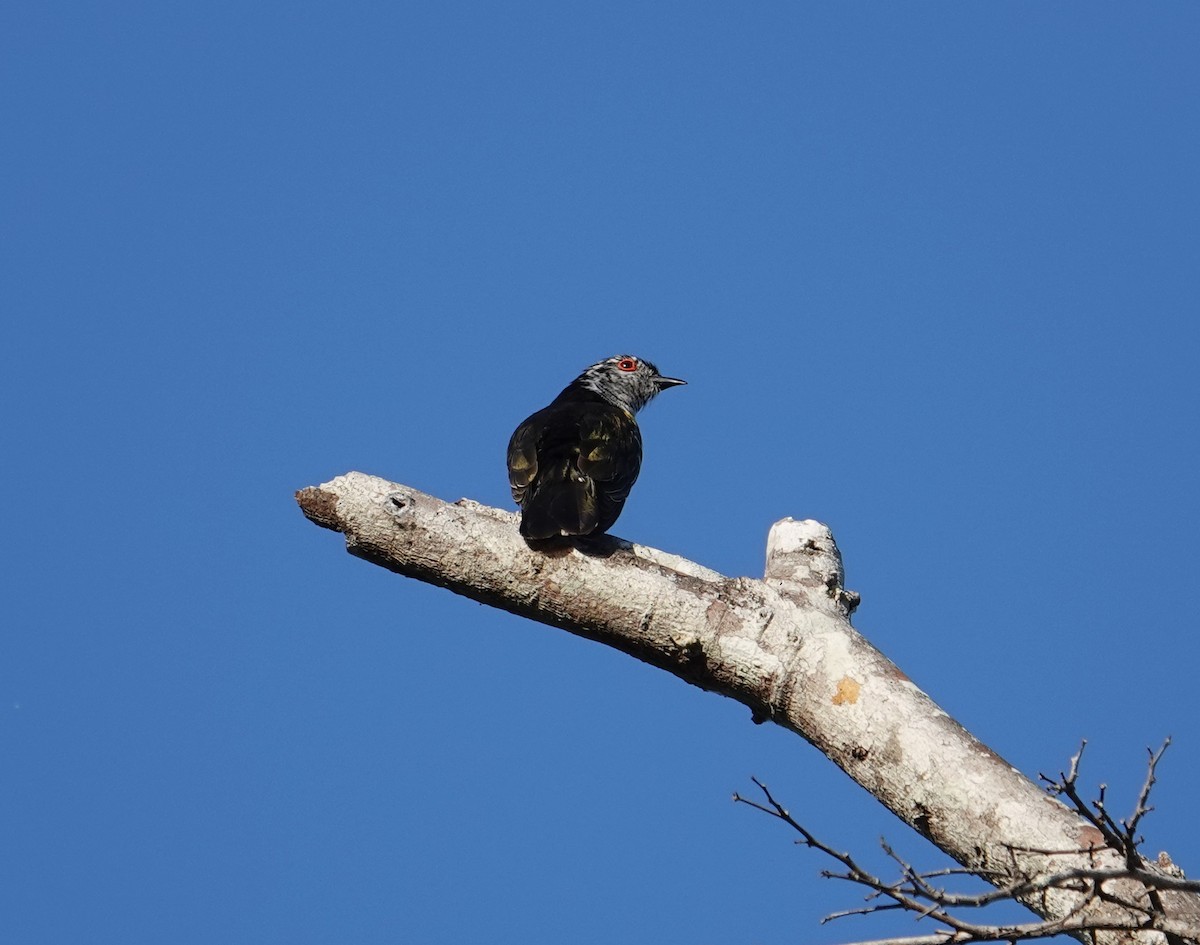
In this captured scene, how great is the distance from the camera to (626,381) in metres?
9.46

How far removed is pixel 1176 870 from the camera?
4.05 metres

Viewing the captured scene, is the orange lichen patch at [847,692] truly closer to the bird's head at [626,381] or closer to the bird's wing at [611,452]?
the bird's wing at [611,452]

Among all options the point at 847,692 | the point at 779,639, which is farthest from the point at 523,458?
the point at 847,692

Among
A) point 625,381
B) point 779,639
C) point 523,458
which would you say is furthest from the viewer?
point 625,381

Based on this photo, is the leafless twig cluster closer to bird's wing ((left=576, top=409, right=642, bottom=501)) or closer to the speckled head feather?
bird's wing ((left=576, top=409, right=642, bottom=501))

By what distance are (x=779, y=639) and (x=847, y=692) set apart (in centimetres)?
39

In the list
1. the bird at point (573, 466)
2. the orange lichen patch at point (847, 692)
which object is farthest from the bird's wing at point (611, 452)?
the orange lichen patch at point (847, 692)

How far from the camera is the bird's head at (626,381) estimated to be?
30.1ft

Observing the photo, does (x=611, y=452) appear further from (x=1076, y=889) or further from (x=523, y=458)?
(x=1076, y=889)

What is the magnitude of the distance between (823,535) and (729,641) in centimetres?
107

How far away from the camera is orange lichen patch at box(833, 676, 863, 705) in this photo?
464cm

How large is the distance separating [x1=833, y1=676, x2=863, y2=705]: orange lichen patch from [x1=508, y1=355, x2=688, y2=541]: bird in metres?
1.45

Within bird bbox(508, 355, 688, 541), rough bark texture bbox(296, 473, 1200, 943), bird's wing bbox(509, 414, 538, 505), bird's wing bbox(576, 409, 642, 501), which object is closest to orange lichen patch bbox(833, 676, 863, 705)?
rough bark texture bbox(296, 473, 1200, 943)

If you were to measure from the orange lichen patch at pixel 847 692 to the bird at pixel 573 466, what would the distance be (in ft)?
4.77
